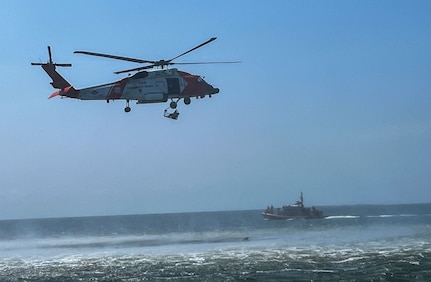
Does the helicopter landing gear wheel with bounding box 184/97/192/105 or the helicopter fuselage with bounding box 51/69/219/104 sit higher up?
the helicopter fuselage with bounding box 51/69/219/104

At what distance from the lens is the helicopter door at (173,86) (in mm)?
32344


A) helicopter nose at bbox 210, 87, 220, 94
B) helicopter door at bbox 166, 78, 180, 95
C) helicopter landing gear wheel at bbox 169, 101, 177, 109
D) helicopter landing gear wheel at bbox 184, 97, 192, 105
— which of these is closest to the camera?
helicopter landing gear wheel at bbox 169, 101, 177, 109

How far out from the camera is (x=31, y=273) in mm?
53125

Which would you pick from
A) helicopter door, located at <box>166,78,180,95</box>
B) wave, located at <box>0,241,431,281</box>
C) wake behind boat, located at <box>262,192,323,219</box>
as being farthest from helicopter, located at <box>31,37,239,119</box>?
wake behind boat, located at <box>262,192,323,219</box>

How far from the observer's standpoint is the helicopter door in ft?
106

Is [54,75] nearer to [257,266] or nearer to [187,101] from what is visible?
[187,101]

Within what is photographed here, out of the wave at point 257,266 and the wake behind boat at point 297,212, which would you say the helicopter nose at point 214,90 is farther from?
the wake behind boat at point 297,212

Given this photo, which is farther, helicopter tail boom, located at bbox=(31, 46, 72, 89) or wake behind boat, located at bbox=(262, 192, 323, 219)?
wake behind boat, located at bbox=(262, 192, 323, 219)

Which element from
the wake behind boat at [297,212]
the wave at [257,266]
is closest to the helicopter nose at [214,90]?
the wave at [257,266]

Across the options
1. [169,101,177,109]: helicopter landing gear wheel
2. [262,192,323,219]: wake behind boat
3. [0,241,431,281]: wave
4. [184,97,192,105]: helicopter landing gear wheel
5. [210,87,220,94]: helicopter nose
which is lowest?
[0,241,431,281]: wave

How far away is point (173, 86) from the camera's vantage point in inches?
1277

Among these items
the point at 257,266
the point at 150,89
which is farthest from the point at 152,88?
the point at 257,266

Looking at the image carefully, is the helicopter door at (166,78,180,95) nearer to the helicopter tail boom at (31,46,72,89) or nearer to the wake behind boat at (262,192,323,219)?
the helicopter tail boom at (31,46,72,89)

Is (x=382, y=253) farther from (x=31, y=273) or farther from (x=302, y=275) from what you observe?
(x=31, y=273)
